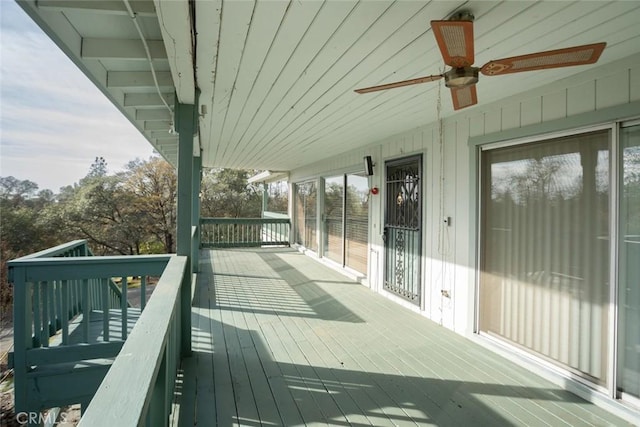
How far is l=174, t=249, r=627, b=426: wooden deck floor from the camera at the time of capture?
2.17m

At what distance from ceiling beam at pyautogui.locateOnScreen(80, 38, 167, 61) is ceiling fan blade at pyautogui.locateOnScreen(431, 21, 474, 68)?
1.87 m

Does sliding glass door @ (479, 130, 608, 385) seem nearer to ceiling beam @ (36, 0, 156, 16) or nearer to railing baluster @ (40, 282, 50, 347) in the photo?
ceiling beam @ (36, 0, 156, 16)

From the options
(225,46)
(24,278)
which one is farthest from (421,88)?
(24,278)

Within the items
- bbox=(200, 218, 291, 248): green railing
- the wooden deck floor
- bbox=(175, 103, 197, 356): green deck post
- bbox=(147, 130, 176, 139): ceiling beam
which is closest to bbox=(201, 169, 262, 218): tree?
bbox=(200, 218, 291, 248): green railing

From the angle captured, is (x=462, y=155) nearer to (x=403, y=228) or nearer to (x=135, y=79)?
(x=403, y=228)

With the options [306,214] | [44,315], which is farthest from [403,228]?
[306,214]

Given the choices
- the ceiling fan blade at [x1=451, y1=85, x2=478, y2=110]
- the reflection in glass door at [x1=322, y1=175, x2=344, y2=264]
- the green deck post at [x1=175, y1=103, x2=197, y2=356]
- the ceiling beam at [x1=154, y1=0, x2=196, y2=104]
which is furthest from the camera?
the reflection in glass door at [x1=322, y1=175, x2=344, y2=264]

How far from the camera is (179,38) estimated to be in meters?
1.78

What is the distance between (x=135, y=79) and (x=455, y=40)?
252cm

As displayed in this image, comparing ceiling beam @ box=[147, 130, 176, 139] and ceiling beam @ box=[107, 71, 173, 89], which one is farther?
ceiling beam @ box=[147, 130, 176, 139]

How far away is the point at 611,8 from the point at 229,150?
20.1ft

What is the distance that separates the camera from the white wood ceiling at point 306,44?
166 centimetres

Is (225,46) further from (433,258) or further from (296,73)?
(433,258)

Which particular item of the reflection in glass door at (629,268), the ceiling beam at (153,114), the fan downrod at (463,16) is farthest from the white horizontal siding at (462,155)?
the ceiling beam at (153,114)
